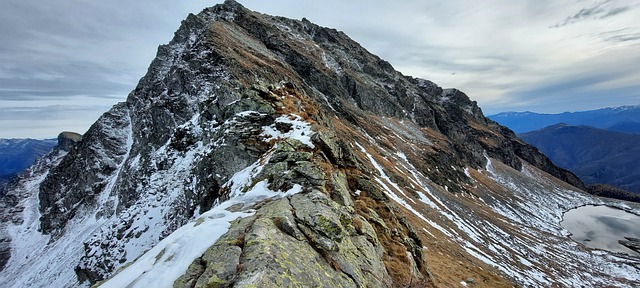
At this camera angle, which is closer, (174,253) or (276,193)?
(174,253)

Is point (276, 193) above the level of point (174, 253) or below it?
above

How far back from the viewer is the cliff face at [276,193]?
1151cm

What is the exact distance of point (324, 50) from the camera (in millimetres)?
139500

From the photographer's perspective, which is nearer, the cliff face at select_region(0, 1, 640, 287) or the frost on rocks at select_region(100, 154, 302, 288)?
the frost on rocks at select_region(100, 154, 302, 288)

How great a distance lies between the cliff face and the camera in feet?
37.8

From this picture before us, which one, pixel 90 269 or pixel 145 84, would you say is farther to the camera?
pixel 145 84

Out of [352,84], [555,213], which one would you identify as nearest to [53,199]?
[352,84]

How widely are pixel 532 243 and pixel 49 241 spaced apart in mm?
110699

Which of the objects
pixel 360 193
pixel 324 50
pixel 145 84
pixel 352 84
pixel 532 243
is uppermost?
pixel 324 50

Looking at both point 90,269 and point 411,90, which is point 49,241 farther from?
point 411,90

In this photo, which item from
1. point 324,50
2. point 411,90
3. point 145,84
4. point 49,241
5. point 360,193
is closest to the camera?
point 360,193

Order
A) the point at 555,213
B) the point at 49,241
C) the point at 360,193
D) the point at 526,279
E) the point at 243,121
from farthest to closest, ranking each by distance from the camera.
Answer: the point at 555,213 < the point at 49,241 < the point at 526,279 < the point at 243,121 < the point at 360,193

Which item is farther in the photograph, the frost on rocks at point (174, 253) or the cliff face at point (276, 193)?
the cliff face at point (276, 193)

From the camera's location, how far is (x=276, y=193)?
52.2 feet
